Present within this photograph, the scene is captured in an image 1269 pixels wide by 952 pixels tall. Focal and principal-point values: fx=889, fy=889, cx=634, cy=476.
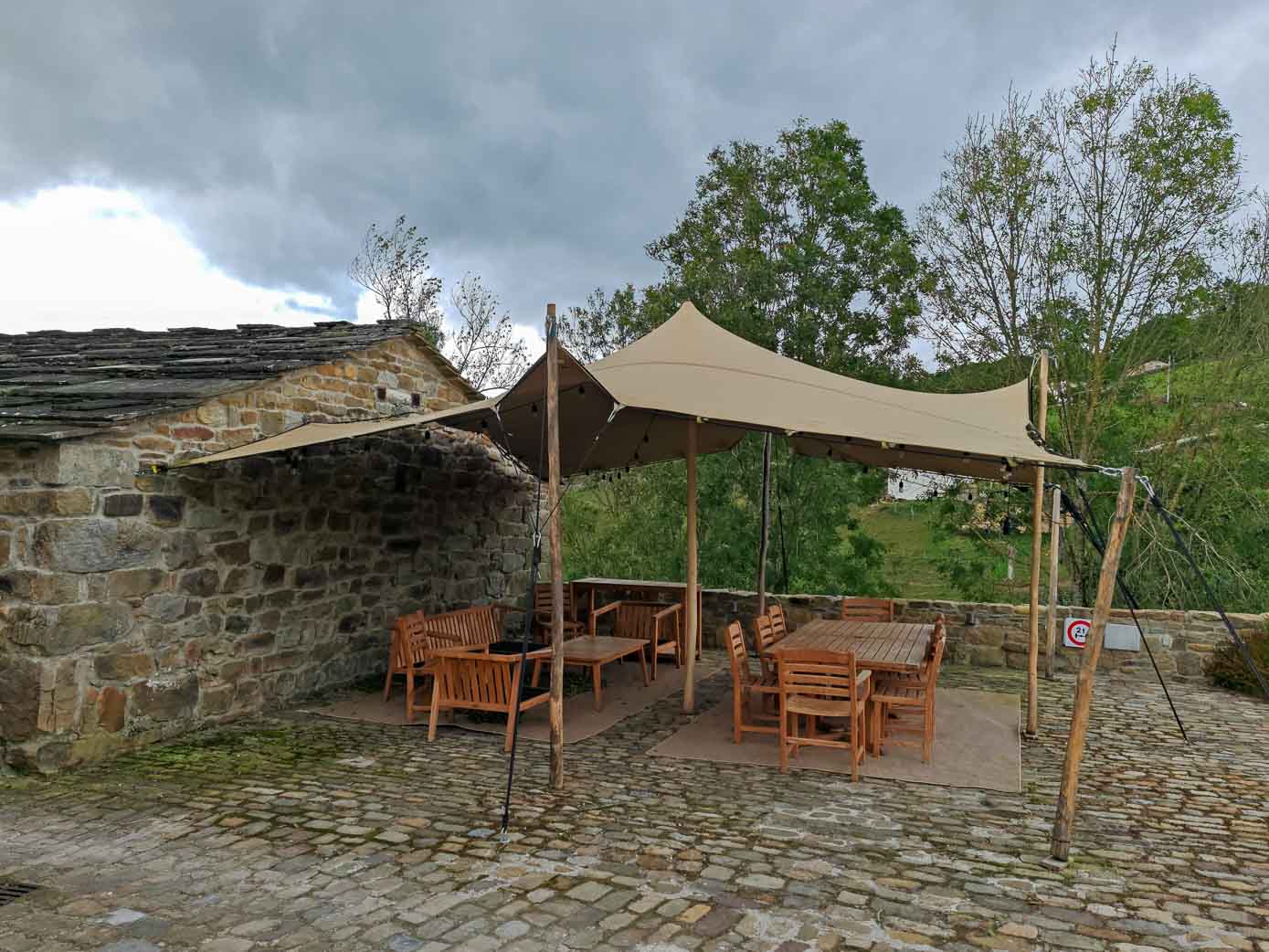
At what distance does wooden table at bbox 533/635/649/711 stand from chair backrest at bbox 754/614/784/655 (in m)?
1.01

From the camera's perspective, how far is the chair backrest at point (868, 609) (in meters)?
7.44

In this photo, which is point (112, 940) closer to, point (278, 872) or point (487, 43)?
point (278, 872)

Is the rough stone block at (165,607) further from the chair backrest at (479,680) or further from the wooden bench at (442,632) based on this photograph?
the chair backrest at (479,680)

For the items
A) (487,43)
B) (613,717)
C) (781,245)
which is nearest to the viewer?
(613,717)

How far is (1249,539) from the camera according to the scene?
406 inches

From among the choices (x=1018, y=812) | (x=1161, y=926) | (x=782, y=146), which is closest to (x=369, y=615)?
(x=1018, y=812)

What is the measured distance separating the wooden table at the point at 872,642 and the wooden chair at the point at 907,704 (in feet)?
0.31

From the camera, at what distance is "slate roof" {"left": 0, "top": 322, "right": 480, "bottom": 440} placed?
4.96 m

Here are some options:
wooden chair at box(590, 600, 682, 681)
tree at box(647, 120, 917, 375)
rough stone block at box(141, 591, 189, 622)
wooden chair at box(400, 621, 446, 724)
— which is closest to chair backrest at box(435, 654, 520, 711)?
wooden chair at box(400, 621, 446, 724)

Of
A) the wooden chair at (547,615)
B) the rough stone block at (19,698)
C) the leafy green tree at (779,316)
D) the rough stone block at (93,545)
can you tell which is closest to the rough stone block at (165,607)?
the rough stone block at (93,545)

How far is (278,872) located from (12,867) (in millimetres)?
1043

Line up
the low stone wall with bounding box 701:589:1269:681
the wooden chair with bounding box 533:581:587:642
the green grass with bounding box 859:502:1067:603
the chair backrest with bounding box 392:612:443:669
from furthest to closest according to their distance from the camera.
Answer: the green grass with bounding box 859:502:1067:603 → the wooden chair with bounding box 533:581:587:642 → the low stone wall with bounding box 701:589:1269:681 → the chair backrest with bounding box 392:612:443:669

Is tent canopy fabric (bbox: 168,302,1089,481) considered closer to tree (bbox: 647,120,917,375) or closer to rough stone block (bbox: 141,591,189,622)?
rough stone block (bbox: 141,591,189,622)

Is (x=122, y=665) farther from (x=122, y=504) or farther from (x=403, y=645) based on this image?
(x=403, y=645)
